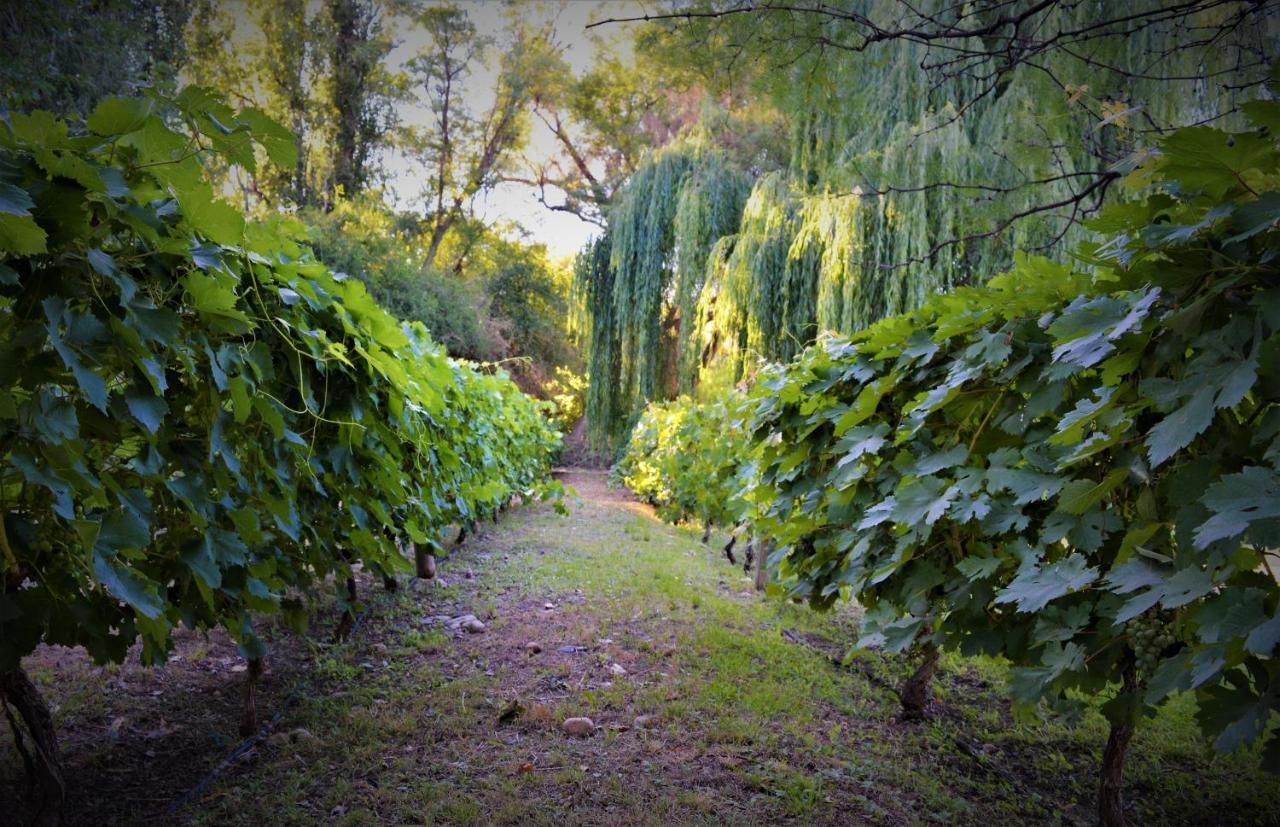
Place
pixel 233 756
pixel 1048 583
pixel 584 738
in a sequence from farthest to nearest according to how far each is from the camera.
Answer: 1. pixel 584 738
2. pixel 233 756
3. pixel 1048 583

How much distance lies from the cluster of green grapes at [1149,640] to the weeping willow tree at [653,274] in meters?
9.74

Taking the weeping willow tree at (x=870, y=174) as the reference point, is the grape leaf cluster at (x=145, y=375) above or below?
below

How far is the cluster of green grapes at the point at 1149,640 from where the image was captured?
1317 millimetres

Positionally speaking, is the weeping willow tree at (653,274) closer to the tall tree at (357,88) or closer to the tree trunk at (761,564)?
the tree trunk at (761,564)

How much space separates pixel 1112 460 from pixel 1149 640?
36 centimetres

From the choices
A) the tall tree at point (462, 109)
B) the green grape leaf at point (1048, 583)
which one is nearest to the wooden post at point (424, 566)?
the green grape leaf at point (1048, 583)

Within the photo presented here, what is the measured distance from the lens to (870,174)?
3707mm

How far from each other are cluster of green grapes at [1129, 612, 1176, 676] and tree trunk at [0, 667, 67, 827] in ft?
8.23

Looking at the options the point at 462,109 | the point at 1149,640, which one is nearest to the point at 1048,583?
the point at 1149,640

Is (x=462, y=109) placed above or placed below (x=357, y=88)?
above

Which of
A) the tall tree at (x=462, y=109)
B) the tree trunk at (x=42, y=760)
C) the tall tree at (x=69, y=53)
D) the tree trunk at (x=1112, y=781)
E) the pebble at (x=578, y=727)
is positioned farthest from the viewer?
the tall tree at (x=462, y=109)

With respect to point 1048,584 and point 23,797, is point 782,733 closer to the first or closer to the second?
point 1048,584

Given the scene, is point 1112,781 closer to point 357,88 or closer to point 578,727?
point 578,727

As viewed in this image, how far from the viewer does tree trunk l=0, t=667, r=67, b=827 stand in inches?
67.9
